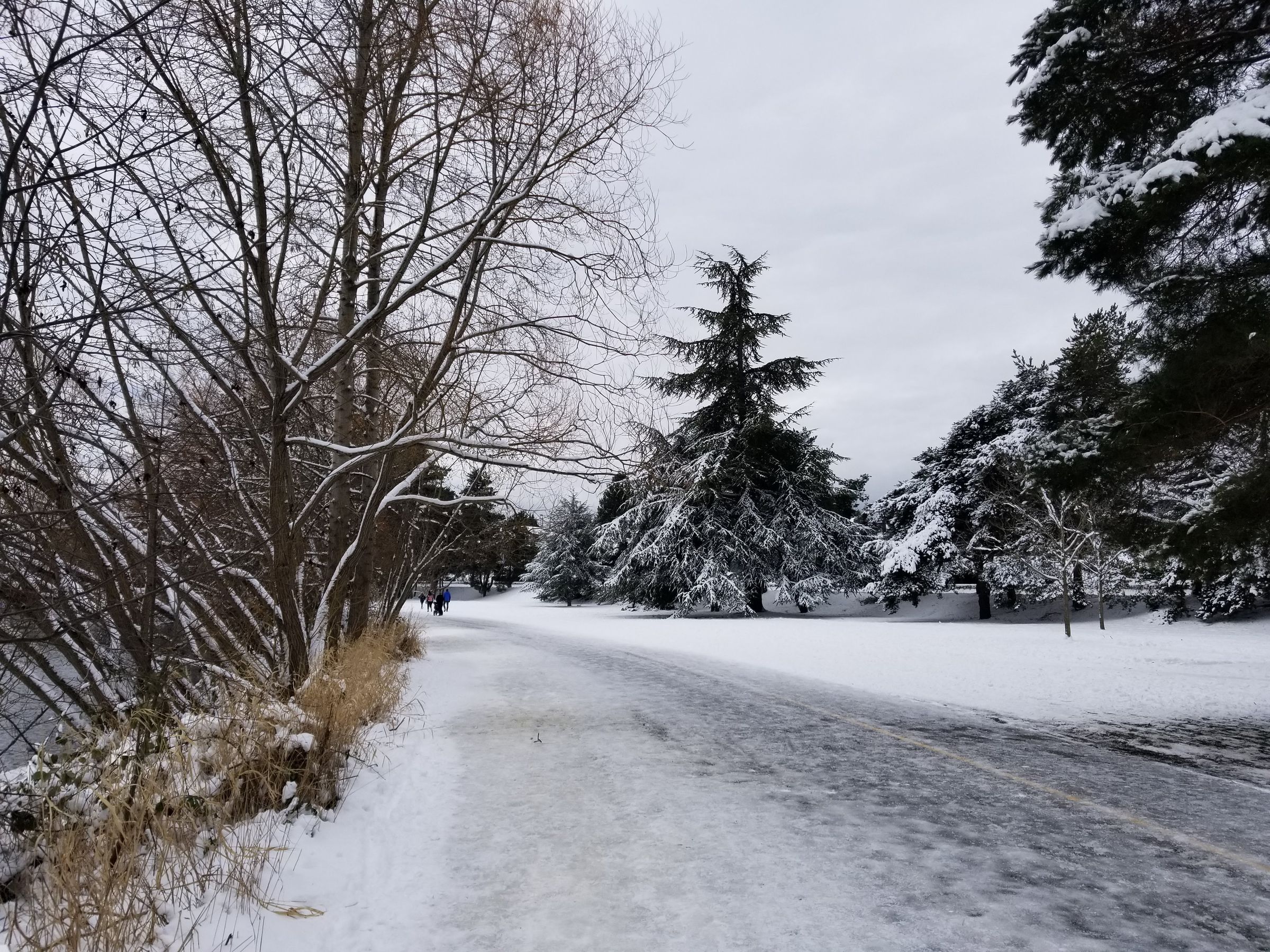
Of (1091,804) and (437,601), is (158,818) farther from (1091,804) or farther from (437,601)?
(437,601)

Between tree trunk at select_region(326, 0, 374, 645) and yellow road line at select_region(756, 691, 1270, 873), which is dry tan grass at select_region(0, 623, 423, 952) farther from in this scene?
yellow road line at select_region(756, 691, 1270, 873)

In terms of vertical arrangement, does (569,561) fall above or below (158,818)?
above

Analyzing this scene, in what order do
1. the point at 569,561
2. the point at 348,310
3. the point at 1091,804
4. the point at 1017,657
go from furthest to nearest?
1. the point at 569,561
2. the point at 1017,657
3. the point at 348,310
4. the point at 1091,804

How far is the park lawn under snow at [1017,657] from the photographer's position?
1023 cm

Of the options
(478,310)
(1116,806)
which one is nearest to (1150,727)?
(1116,806)

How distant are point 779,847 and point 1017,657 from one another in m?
13.3

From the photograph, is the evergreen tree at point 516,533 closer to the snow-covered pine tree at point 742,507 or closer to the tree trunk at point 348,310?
the tree trunk at point 348,310

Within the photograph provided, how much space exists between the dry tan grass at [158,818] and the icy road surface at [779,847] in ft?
1.11

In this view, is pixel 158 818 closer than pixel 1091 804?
Yes

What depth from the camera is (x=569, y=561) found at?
5806cm

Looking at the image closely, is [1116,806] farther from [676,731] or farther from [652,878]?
[676,731]

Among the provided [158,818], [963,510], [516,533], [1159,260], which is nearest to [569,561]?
[963,510]

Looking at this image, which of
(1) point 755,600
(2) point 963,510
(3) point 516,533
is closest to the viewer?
(3) point 516,533

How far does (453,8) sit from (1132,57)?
7.03 m
